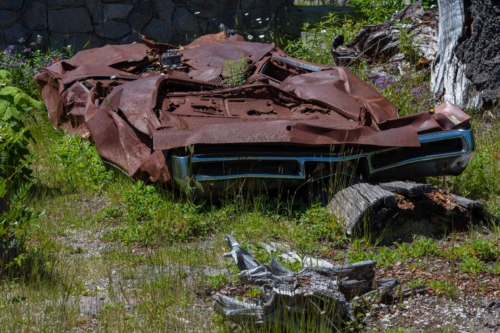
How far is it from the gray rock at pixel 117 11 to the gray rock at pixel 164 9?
0.39 meters

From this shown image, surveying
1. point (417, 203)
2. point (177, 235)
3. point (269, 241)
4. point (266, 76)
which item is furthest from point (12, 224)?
point (266, 76)

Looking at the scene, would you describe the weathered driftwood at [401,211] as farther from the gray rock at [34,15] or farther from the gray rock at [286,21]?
the gray rock at [34,15]

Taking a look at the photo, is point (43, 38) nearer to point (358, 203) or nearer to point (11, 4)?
point (11, 4)

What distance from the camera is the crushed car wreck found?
563cm

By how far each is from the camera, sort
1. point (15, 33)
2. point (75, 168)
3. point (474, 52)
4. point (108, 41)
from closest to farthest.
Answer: point (75, 168) < point (474, 52) < point (15, 33) < point (108, 41)

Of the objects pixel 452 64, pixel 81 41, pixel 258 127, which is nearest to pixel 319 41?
pixel 452 64

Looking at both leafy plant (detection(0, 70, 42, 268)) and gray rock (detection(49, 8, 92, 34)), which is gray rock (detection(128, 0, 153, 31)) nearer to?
gray rock (detection(49, 8, 92, 34))

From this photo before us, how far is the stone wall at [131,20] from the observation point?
10562mm

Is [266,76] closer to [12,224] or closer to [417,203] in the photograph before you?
[417,203]

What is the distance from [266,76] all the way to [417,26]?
3304 millimetres

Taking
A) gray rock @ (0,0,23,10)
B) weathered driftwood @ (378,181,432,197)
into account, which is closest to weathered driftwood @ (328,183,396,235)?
weathered driftwood @ (378,181,432,197)

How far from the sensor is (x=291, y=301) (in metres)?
3.83

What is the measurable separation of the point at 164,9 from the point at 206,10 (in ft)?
2.15

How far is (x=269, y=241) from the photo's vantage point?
5402 millimetres
